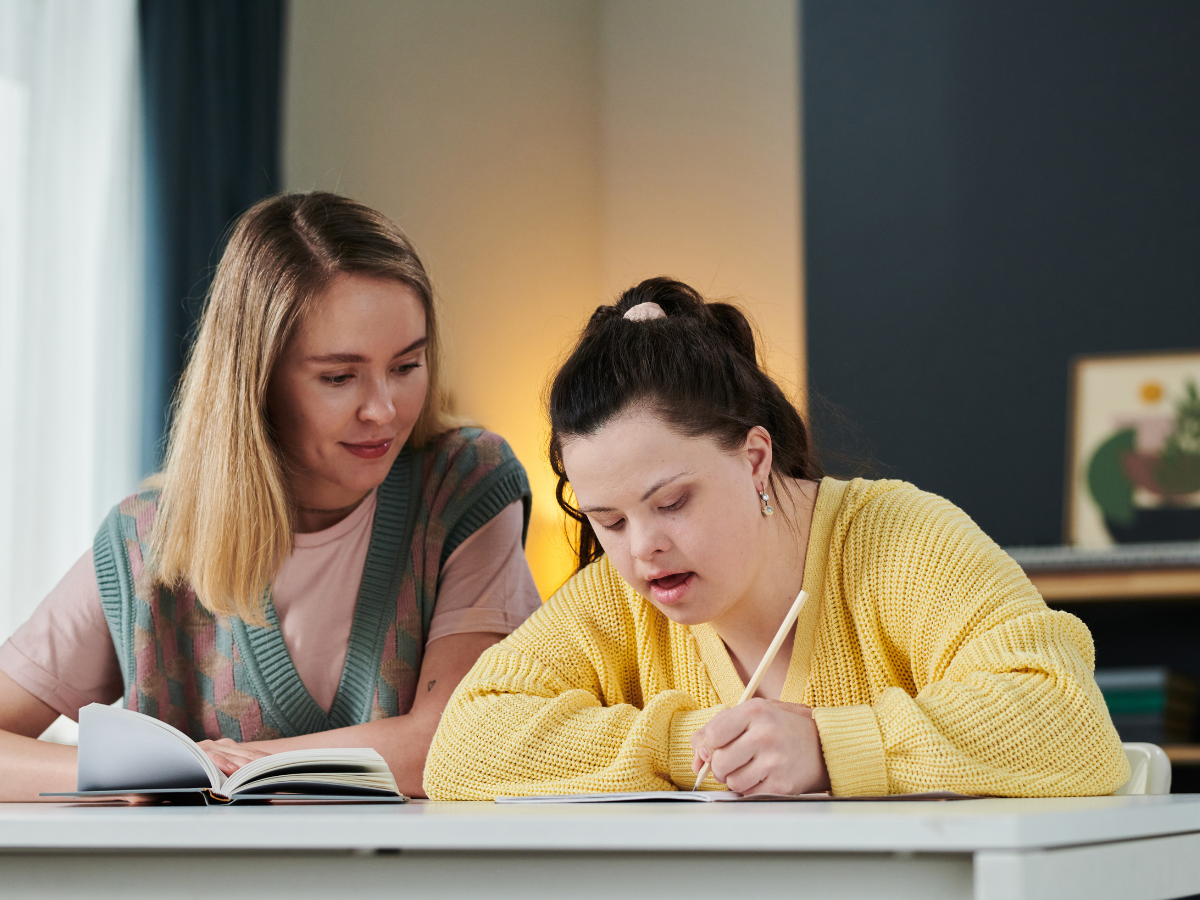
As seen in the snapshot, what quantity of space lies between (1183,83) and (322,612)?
274 cm

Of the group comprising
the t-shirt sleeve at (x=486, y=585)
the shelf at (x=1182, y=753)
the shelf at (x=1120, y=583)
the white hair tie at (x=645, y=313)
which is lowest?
the shelf at (x=1182, y=753)

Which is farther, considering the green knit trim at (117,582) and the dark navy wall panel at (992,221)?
the dark navy wall panel at (992,221)

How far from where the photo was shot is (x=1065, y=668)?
101 centimetres

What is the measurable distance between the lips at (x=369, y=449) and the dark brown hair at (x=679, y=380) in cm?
25

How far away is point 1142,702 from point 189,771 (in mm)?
2421

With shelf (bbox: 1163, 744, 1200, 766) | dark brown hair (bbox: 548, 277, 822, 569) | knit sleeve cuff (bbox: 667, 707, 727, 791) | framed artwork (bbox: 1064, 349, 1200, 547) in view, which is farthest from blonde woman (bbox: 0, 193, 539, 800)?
framed artwork (bbox: 1064, 349, 1200, 547)

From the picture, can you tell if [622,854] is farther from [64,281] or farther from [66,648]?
[64,281]

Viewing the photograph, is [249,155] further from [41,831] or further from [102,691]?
[41,831]

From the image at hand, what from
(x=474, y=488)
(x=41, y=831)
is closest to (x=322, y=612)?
(x=474, y=488)

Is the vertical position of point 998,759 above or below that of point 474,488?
below

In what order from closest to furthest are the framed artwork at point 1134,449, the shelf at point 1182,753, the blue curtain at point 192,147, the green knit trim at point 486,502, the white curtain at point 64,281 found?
the green knit trim at point 486,502 → the white curtain at point 64,281 → the blue curtain at point 192,147 → the shelf at point 1182,753 → the framed artwork at point 1134,449

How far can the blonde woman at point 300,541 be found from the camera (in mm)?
1492

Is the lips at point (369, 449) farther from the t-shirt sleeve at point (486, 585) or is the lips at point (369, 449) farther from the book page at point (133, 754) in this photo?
the book page at point (133, 754)

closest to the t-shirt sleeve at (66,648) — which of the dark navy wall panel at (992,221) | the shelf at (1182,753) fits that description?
the dark navy wall panel at (992,221)
